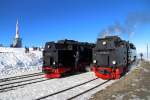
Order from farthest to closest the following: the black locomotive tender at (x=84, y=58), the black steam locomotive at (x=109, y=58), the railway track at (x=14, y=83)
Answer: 1. the black locomotive tender at (x=84, y=58)
2. the black steam locomotive at (x=109, y=58)
3. the railway track at (x=14, y=83)

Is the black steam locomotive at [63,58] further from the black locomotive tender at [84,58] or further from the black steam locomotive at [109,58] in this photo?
the black steam locomotive at [109,58]

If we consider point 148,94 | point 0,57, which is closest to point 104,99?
point 148,94

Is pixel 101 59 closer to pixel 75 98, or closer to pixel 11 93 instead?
pixel 75 98

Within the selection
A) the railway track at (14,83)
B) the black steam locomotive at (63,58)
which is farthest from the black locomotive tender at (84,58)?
the railway track at (14,83)

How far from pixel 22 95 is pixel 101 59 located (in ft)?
26.9

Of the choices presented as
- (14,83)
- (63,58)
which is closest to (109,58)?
(63,58)

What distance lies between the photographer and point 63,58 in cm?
1848

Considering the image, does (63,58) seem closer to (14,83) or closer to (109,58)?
(109,58)

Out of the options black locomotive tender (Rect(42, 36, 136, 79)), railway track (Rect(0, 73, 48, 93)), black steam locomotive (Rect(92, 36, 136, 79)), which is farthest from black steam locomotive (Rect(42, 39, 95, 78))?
black steam locomotive (Rect(92, 36, 136, 79))

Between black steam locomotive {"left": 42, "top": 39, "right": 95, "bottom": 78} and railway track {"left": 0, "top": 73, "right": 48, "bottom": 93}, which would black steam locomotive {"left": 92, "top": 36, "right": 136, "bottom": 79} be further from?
railway track {"left": 0, "top": 73, "right": 48, "bottom": 93}

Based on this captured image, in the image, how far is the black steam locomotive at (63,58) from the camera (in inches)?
701

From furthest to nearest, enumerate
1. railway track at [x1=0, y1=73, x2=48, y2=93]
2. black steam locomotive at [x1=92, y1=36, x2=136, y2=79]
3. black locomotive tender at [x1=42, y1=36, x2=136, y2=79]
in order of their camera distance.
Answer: black locomotive tender at [x1=42, y1=36, x2=136, y2=79]
black steam locomotive at [x1=92, y1=36, x2=136, y2=79]
railway track at [x1=0, y1=73, x2=48, y2=93]

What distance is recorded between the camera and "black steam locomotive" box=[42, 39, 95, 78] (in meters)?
17.8

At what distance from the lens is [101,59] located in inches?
662
